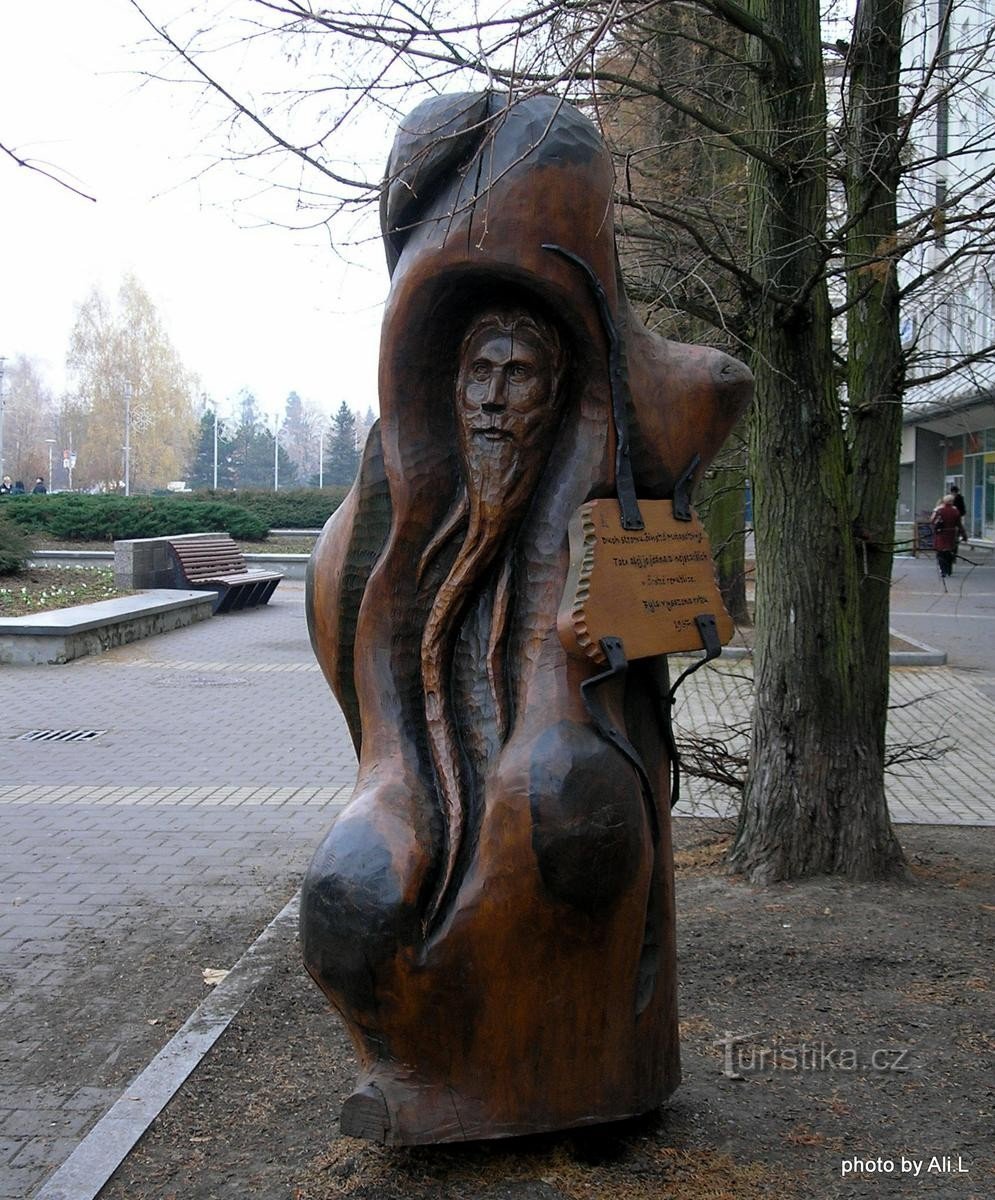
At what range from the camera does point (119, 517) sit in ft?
92.9

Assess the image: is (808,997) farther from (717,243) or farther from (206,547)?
(206,547)

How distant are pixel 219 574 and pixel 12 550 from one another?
319 cm

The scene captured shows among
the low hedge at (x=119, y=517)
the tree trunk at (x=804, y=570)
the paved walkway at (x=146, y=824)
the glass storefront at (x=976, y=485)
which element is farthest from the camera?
the glass storefront at (x=976, y=485)

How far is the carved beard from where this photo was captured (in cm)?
331

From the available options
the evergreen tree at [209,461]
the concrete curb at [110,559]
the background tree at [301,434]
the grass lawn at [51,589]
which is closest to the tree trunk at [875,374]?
the grass lawn at [51,589]

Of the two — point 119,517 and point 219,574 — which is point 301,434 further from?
point 219,574

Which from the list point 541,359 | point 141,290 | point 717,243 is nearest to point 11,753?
point 717,243

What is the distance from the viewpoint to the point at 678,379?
350cm

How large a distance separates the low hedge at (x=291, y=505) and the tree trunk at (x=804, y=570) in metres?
29.2

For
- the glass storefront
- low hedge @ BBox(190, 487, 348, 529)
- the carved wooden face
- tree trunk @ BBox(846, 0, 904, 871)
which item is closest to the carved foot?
the carved wooden face

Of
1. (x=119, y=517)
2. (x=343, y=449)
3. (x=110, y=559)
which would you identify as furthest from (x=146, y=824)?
(x=343, y=449)

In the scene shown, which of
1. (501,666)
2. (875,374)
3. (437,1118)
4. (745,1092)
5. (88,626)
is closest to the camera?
(437,1118)

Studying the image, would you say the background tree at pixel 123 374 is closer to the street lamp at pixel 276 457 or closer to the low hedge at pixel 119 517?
the street lamp at pixel 276 457

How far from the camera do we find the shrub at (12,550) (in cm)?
1864
